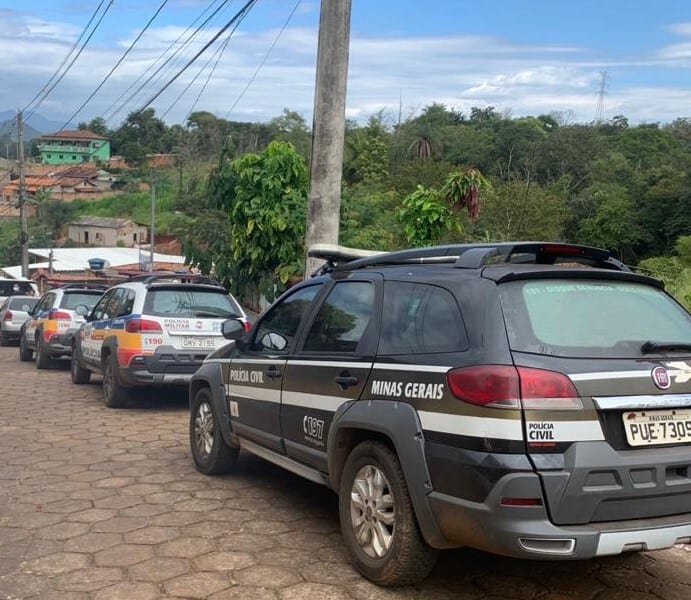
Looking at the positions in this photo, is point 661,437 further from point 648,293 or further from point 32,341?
point 32,341

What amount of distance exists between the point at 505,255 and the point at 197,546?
101 inches

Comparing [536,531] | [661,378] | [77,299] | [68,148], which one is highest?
[68,148]

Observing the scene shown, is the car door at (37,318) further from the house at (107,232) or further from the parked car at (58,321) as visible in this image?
the house at (107,232)

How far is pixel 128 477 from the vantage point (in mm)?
6445

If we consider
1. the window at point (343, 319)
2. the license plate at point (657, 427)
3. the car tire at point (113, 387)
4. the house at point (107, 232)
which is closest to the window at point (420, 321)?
the window at point (343, 319)

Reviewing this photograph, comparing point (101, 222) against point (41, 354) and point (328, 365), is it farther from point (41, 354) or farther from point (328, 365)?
point (328, 365)

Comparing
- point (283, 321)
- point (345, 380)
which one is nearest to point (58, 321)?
point (283, 321)

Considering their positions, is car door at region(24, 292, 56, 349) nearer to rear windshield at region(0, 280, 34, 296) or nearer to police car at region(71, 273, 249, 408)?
police car at region(71, 273, 249, 408)

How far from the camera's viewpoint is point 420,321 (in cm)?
402

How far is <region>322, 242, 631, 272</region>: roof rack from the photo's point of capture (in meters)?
3.98

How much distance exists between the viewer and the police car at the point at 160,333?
9352 millimetres

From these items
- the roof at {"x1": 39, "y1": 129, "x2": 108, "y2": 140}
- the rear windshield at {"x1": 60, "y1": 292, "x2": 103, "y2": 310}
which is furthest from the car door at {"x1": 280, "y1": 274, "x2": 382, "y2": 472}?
the roof at {"x1": 39, "y1": 129, "x2": 108, "y2": 140}

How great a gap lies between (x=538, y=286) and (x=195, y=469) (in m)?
4.02

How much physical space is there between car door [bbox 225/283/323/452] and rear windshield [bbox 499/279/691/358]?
186 cm
